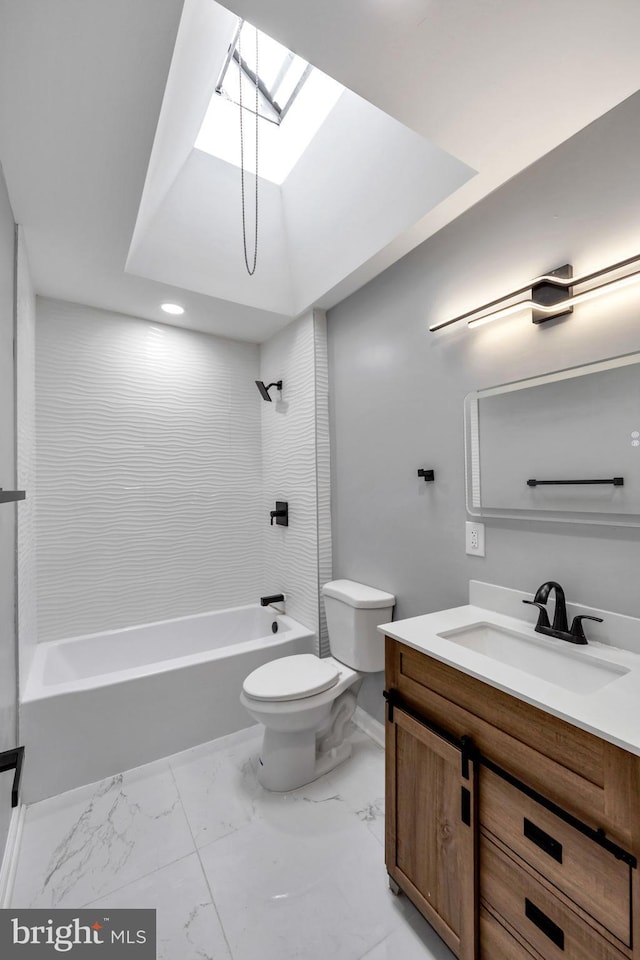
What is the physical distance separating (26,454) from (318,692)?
1.80 metres

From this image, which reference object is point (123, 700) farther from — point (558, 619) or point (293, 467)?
point (558, 619)

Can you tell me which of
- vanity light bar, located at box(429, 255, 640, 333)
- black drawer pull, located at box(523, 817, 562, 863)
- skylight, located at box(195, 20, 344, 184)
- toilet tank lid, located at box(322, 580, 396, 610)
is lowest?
black drawer pull, located at box(523, 817, 562, 863)

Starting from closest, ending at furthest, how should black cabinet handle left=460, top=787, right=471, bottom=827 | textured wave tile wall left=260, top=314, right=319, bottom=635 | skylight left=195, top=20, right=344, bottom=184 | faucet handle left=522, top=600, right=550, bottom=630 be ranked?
black cabinet handle left=460, top=787, right=471, bottom=827, faucet handle left=522, top=600, right=550, bottom=630, skylight left=195, top=20, right=344, bottom=184, textured wave tile wall left=260, top=314, right=319, bottom=635

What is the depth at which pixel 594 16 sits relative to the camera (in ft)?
3.12

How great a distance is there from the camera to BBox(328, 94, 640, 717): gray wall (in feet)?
4.11

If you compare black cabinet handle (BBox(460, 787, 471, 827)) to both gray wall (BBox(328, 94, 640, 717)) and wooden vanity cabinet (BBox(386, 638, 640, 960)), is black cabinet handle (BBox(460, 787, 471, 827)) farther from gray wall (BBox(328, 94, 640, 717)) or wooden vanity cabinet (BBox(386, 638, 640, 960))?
gray wall (BBox(328, 94, 640, 717))

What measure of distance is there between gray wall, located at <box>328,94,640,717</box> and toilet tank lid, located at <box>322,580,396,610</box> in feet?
0.17

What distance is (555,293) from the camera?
134 centimetres

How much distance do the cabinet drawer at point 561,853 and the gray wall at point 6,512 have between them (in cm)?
138

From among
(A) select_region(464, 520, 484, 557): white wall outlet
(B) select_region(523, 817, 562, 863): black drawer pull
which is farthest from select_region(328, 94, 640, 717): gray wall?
(B) select_region(523, 817, 562, 863): black drawer pull

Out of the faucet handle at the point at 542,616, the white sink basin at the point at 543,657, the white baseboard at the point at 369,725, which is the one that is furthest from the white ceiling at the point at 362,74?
the white baseboard at the point at 369,725

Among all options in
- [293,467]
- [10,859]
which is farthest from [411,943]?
[293,467]

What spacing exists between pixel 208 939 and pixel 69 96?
8.24 feet

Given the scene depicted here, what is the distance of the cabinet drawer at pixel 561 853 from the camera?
772 mm
